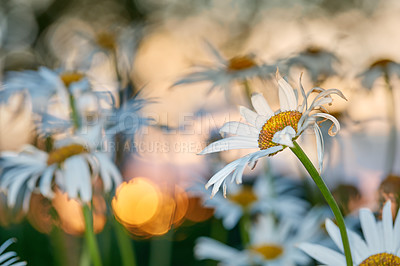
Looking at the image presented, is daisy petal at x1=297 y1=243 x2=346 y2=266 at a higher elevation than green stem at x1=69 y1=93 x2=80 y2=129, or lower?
lower

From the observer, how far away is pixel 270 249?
58.8 inches

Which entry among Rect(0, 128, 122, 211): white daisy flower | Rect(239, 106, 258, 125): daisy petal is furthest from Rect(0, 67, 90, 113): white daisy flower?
Rect(239, 106, 258, 125): daisy petal

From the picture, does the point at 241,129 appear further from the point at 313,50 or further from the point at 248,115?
the point at 313,50

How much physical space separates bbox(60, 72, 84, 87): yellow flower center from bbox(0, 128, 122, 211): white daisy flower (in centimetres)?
30

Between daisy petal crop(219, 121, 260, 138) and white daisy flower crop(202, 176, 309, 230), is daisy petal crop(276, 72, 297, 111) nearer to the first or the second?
daisy petal crop(219, 121, 260, 138)

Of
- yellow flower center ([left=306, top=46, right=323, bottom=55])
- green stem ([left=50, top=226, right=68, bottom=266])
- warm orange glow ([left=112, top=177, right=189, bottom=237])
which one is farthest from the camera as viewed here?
yellow flower center ([left=306, top=46, right=323, bottom=55])

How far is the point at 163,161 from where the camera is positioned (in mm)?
1690

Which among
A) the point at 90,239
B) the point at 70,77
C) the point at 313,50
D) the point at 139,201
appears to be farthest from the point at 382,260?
the point at 139,201

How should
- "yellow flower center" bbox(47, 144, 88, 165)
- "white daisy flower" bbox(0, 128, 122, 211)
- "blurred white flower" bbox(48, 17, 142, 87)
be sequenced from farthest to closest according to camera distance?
"blurred white flower" bbox(48, 17, 142, 87), "yellow flower center" bbox(47, 144, 88, 165), "white daisy flower" bbox(0, 128, 122, 211)

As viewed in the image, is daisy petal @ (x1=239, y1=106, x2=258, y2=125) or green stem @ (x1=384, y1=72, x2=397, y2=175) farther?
green stem @ (x1=384, y1=72, x2=397, y2=175)

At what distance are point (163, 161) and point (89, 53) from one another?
87cm

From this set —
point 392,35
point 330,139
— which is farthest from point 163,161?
point 392,35

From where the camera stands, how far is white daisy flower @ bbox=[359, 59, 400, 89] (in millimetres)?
1711

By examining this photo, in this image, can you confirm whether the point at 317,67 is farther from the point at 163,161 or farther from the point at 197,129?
the point at 163,161
